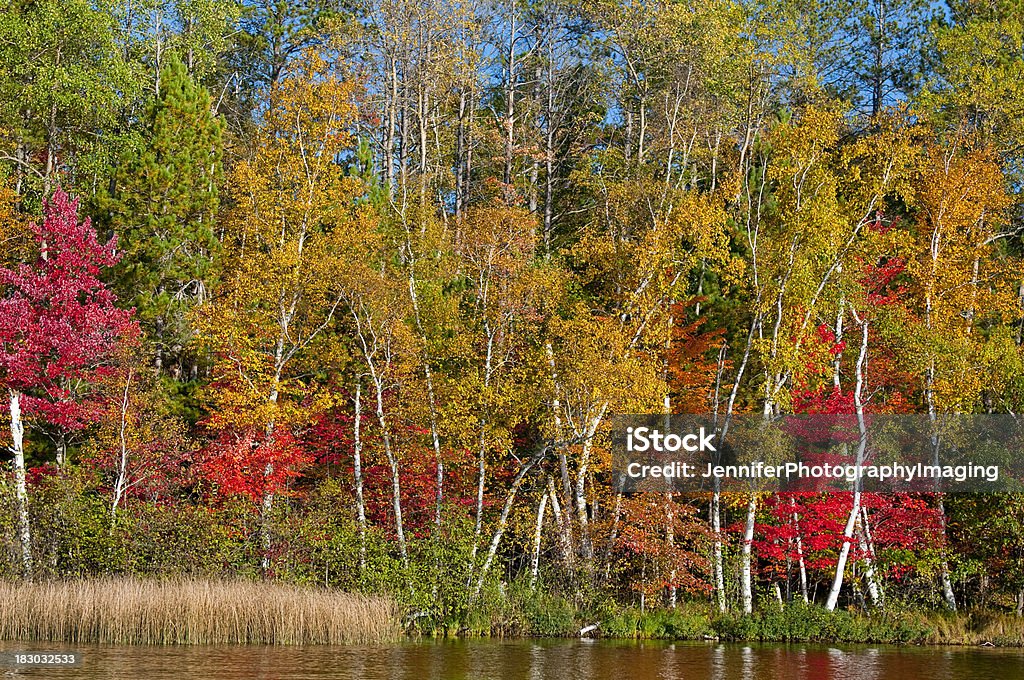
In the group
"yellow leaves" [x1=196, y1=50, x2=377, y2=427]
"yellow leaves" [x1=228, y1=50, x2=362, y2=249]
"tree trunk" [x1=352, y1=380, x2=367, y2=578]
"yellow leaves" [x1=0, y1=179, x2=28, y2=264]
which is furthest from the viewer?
"yellow leaves" [x1=228, y1=50, x2=362, y2=249]

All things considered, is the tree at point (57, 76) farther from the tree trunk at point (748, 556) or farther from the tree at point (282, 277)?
the tree trunk at point (748, 556)

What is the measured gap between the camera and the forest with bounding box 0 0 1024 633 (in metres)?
27.0

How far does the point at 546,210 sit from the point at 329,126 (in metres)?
12.9

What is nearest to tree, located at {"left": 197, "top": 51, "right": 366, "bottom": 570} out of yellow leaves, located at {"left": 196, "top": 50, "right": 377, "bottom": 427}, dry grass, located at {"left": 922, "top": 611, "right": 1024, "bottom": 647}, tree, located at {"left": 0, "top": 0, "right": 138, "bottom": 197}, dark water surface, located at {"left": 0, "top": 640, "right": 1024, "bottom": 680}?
yellow leaves, located at {"left": 196, "top": 50, "right": 377, "bottom": 427}

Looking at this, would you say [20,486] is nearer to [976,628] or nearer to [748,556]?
[748,556]

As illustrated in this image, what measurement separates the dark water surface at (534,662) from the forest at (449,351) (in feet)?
10.5

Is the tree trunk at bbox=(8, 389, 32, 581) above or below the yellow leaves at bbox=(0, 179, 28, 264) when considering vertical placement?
below

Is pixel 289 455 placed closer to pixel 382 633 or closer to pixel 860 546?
pixel 382 633

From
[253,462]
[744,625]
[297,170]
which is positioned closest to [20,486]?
[253,462]

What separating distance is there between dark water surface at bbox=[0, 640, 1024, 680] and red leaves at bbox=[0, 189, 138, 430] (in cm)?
820

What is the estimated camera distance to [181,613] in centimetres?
2250

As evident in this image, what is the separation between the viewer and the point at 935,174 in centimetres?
3103

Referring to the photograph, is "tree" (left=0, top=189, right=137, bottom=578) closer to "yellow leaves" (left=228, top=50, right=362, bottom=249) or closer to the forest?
the forest

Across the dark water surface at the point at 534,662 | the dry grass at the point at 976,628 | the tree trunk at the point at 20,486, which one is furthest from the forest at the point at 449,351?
the dark water surface at the point at 534,662
